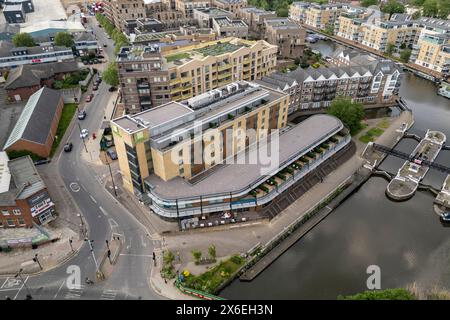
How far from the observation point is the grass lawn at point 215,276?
49.7 metres

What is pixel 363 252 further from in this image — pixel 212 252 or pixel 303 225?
pixel 212 252

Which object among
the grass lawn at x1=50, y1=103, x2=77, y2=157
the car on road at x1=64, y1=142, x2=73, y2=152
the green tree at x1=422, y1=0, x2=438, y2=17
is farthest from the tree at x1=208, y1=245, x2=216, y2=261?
the green tree at x1=422, y1=0, x2=438, y2=17

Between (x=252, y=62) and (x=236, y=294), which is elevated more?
(x=252, y=62)

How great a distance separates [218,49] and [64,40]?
7893cm

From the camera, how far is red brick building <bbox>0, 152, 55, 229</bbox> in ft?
186

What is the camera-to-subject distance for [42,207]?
59.6 m

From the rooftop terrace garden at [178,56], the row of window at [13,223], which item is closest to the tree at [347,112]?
the rooftop terrace garden at [178,56]

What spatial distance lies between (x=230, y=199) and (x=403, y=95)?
87.5m

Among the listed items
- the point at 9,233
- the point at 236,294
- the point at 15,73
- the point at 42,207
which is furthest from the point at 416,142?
the point at 15,73

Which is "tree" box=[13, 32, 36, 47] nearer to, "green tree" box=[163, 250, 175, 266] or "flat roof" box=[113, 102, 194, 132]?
"flat roof" box=[113, 102, 194, 132]

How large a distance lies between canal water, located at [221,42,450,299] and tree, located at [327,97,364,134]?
1811 centimetres

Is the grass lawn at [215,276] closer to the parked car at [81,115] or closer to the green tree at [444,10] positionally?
the parked car at [81,115]

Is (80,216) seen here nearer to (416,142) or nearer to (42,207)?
(42,207)

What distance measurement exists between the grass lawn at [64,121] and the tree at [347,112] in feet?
240
